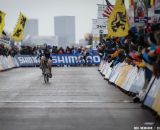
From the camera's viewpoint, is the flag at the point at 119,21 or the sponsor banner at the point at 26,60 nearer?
the flag at the point at 119,21

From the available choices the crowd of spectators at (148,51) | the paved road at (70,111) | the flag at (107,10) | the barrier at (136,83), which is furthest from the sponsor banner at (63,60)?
the paved road at (70,111)

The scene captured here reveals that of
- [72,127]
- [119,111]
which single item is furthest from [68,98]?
[72,127]

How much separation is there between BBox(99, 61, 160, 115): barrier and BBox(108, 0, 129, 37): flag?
5.47ft

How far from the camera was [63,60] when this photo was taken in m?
57.3

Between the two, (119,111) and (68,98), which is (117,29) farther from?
(119,111)

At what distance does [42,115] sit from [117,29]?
13.3 meters

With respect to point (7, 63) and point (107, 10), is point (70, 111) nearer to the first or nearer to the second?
point (107, 10)

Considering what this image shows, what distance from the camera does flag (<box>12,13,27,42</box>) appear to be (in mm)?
52084

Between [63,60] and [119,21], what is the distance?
98.9 ft

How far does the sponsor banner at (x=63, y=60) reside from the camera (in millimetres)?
56531

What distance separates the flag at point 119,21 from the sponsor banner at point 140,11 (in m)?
1.29

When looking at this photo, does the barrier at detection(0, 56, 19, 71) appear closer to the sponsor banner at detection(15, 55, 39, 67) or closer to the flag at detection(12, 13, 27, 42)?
the sponsor banner at detection(15, 55, 39, 67)

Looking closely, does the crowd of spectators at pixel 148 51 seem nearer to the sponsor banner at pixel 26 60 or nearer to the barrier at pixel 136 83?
the barrier at pixel 136 83

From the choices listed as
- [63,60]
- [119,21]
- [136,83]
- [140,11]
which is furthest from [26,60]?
[136,83]
